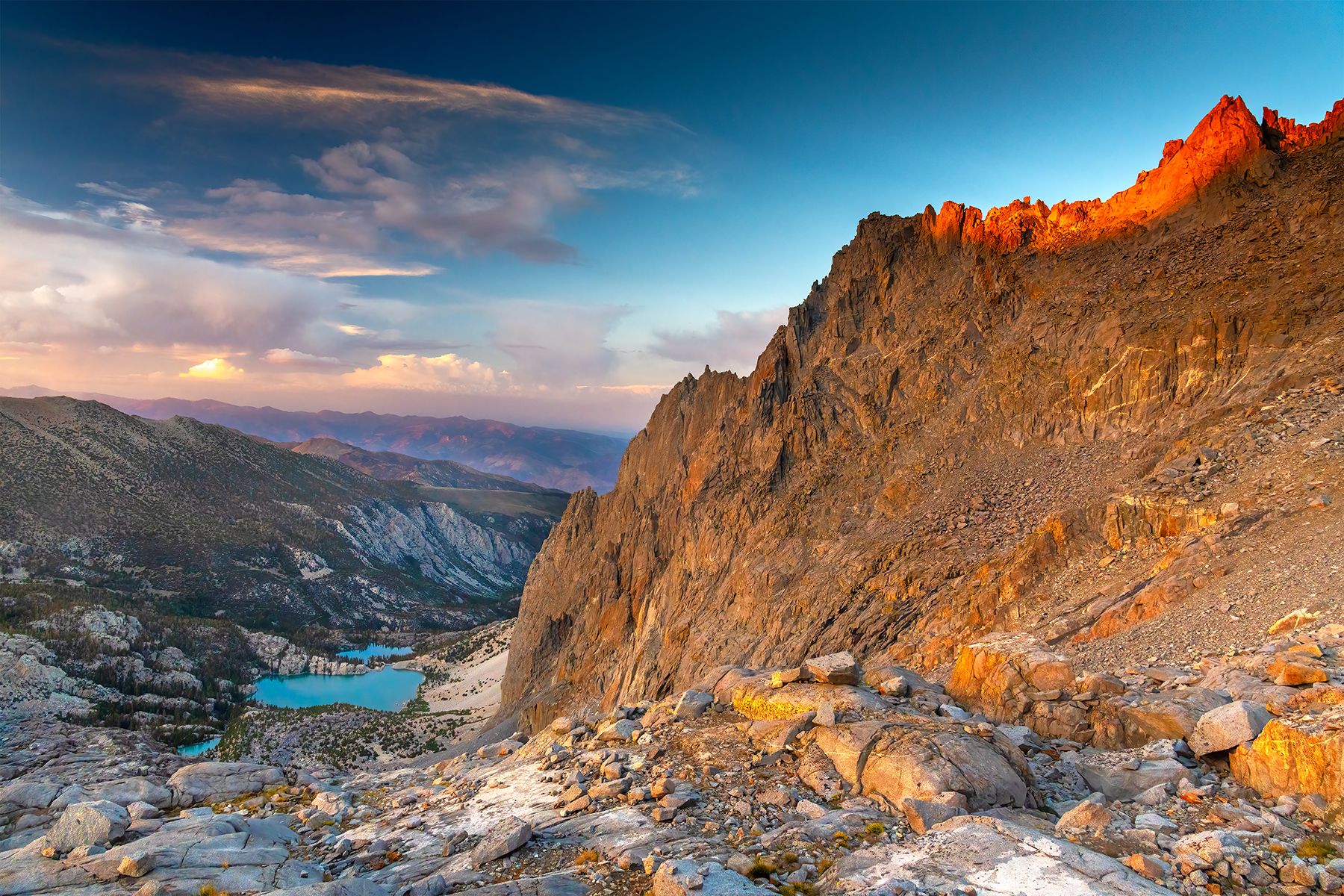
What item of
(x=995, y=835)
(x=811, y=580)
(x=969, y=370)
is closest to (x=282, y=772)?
(x=995, y=835)

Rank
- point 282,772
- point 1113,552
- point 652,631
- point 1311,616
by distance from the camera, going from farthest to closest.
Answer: point 652,631
point 1113,552
point 282,772
point 1311,616

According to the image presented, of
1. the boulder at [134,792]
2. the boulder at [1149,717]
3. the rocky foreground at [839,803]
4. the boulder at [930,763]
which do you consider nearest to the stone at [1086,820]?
the rocky foreground at [839,803]

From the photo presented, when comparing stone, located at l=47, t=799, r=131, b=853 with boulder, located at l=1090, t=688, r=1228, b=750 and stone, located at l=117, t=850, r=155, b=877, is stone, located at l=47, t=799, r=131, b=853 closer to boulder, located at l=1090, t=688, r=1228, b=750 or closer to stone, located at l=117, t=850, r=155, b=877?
stone, located at l=117, t=850, r=155, b=877

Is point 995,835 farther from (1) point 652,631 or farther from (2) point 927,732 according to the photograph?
(1) point 652,631

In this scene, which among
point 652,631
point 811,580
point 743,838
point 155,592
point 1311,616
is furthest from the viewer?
point 155,592

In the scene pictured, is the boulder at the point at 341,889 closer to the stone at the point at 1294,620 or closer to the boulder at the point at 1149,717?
the boulder at the point at 1149,717

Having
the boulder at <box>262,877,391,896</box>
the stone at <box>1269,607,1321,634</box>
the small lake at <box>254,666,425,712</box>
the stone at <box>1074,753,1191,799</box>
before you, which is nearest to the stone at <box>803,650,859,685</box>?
the stone at <box>1074,753,1191,799</box>
